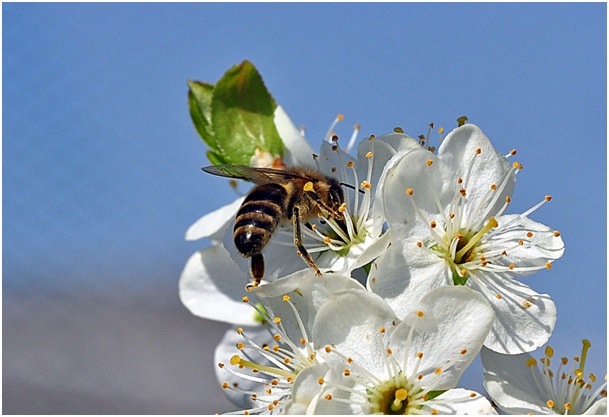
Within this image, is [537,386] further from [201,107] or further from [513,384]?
[201,107]

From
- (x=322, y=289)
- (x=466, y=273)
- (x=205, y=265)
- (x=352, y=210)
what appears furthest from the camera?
(x=205, y=265)

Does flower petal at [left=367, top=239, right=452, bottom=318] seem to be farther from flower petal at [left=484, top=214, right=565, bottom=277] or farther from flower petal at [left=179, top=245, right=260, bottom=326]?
flower petal at [left=179, top=245, right=260, bottom=326]

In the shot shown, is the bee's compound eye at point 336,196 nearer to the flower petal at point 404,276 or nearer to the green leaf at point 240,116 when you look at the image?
the flower petal at point 404,276

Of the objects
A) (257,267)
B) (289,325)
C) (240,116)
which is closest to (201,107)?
(240,116)

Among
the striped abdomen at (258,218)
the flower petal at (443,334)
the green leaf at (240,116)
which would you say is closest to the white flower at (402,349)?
the flower petal at (443,334)

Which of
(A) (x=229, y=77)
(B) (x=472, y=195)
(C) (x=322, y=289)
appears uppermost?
(A) (x=229, y=77)

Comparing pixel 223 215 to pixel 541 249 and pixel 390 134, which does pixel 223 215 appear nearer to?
pixel 390 134

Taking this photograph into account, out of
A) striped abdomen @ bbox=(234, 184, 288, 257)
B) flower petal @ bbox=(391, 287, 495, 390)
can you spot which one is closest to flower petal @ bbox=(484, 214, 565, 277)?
flower petal @ bbox=(391, 287, 495, 390)

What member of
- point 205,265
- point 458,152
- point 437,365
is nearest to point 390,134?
point 458,152
